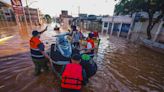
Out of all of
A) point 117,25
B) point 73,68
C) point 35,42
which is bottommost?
point 73,68

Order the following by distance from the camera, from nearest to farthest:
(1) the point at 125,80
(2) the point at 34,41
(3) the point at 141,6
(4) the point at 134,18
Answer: (2) the point at 34,41 → (1) the point at 125,80 → (3) the point at 141,6 → (4) the point at 134,18

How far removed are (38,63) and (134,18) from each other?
1841cm

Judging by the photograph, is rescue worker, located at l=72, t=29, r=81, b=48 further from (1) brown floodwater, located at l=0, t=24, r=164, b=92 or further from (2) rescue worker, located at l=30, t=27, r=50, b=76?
(2) rescue worker, located at l=30, t=27, r=50, b=76

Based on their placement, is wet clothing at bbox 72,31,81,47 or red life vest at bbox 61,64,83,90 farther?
wet clothing at bbox 72,31,81,47

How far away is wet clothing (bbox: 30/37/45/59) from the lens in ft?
12.2

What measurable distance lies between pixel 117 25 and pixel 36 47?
76.0ft

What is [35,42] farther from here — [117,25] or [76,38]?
[117,25]

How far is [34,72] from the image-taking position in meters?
4.89

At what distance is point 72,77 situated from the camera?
204cm

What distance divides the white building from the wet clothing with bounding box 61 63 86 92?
1931cm

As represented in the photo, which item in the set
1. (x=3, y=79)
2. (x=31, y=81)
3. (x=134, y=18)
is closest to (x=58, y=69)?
(x=31, y=81)

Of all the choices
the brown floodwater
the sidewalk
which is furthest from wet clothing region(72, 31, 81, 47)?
the sidewalk

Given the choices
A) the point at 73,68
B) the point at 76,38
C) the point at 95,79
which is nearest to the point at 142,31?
the point at 76,38

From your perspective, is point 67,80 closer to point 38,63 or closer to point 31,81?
point 38,63
